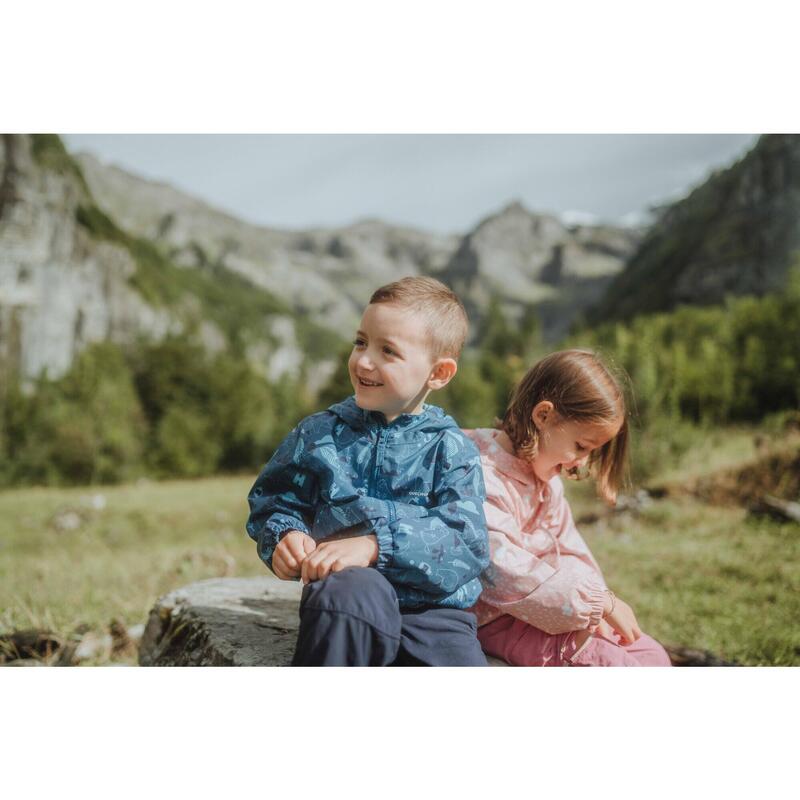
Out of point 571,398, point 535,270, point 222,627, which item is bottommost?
point 222,627

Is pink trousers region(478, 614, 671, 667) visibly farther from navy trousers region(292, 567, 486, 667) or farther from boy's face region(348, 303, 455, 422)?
boy's face region(348, 303, 455, 422)

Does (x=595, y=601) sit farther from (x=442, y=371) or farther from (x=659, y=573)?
(x=659, y=573)

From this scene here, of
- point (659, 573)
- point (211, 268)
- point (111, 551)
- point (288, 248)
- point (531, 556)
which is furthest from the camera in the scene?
point (211, 268)

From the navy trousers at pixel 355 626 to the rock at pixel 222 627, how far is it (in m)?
0.63

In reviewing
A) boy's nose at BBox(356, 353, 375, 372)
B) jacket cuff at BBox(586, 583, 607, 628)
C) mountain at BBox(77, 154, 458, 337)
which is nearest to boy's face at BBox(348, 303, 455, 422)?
boy's nose at BBox(356, 353, 375, 372)

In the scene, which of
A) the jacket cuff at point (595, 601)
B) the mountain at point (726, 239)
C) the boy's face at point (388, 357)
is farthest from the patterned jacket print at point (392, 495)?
the mountain at point (726, 239)

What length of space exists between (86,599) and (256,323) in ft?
133

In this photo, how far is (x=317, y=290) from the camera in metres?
55.3

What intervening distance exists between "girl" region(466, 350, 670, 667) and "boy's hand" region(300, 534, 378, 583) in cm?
50

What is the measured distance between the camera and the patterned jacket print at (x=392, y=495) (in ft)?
7.43

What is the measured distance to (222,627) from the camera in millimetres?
2924

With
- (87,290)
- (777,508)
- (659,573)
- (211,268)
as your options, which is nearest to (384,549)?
(659,573)

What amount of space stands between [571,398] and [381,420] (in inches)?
29.8

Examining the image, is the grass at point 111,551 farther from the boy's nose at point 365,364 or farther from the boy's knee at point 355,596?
the boy's nose at point 365,364
